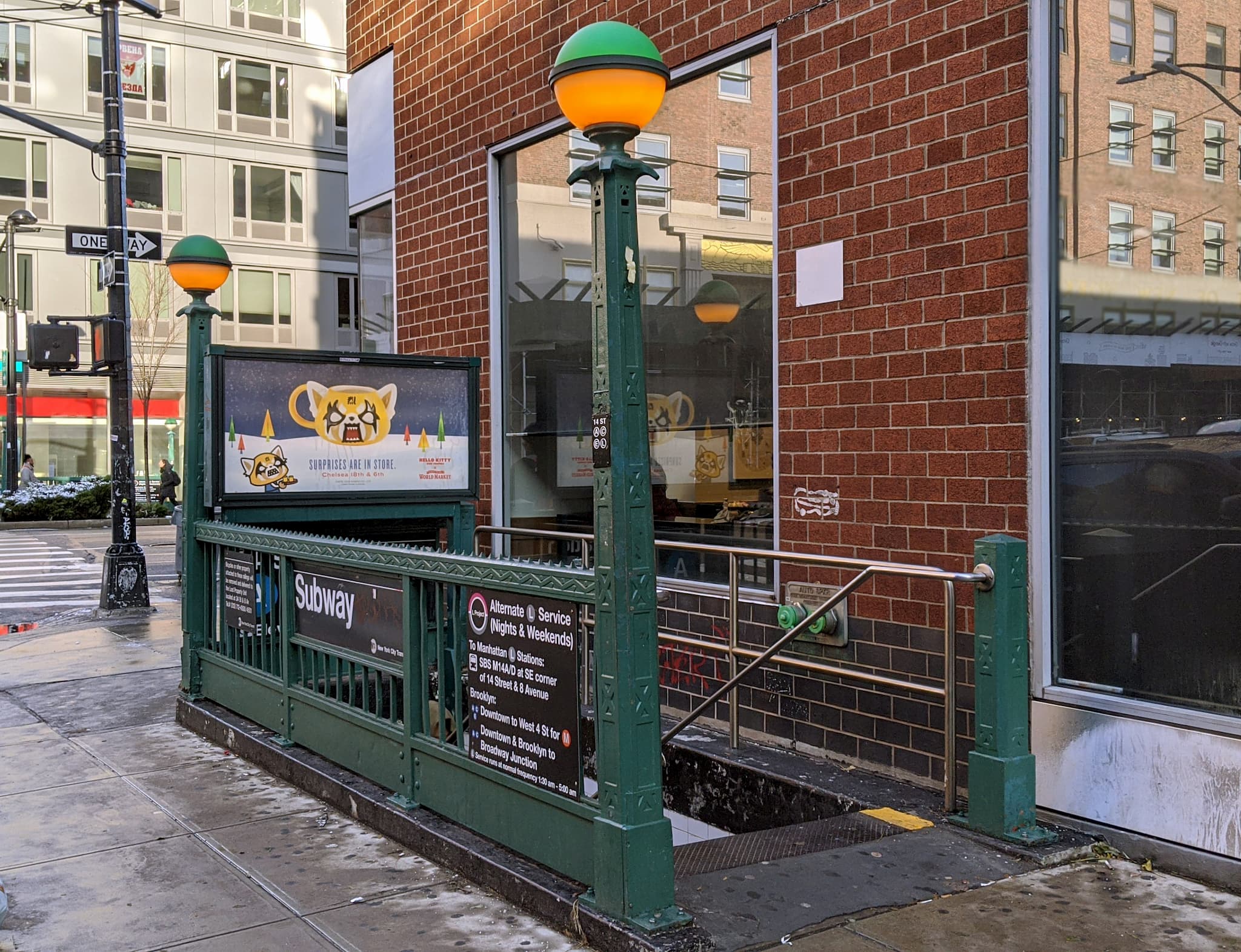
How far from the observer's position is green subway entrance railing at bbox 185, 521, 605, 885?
14.8 ft

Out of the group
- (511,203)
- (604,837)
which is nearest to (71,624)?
(511,203)

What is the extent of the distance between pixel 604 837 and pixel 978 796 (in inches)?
71.8

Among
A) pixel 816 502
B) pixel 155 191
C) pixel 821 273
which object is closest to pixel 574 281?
pixel 821 273

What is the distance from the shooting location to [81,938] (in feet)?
14.2

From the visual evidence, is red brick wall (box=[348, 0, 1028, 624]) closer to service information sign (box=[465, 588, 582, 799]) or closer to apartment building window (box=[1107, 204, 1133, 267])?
apartment building window (box=[1107, 204, 1133, 267])

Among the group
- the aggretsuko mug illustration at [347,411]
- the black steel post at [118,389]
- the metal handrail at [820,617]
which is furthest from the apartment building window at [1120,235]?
the black steel post at [118,389]

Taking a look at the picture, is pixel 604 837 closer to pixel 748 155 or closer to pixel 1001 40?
pixel 1001 40

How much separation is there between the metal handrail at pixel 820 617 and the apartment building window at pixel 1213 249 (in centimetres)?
157

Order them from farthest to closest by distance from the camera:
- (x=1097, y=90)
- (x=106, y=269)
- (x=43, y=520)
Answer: (x=43, y=520) < (x=106, y=269) < (x=1097, y=90)

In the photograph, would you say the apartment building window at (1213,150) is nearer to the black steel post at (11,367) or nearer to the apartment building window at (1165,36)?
the apartment building window at (1165,36)

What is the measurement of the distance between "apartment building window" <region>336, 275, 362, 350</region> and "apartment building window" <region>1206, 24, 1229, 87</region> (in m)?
39.1

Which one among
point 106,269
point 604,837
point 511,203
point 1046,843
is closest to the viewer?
point 604,837

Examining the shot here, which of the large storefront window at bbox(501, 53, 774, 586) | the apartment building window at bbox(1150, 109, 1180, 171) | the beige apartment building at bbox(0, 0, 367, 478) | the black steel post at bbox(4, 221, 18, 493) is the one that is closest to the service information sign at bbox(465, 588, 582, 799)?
the large storefront window at bbox(501, 53, 774, 586)

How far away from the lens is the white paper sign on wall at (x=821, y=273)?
21.3 ft
